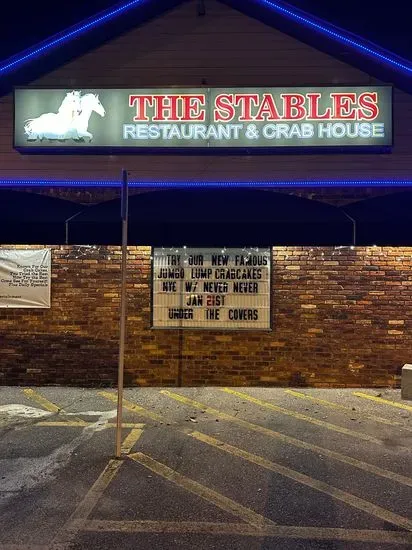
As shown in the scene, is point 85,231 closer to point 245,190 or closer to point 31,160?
point 31,160

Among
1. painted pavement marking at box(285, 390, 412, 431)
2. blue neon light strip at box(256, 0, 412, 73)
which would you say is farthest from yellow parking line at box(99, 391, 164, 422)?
blue neon light strip at box(256, 0, 412, 73)

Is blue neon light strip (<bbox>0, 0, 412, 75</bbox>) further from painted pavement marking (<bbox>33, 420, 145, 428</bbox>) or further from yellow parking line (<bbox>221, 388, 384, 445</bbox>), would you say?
painted pavement marking (<bbox>33, 420, 145, 428</bbox>)

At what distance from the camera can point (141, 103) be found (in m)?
9.41

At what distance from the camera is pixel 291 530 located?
4.18m

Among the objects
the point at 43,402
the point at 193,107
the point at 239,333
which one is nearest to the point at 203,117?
the point at 193,107

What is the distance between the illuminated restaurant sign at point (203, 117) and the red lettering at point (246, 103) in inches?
0.7

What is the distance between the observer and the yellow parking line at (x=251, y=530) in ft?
13.3

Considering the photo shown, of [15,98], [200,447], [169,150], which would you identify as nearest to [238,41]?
[169,150]

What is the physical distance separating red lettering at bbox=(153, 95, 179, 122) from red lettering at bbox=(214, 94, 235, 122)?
718mm

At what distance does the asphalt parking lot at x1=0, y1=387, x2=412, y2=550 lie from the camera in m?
4.12

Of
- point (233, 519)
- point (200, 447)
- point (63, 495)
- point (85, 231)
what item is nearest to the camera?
point (233, 519)

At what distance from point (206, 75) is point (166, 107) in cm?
95

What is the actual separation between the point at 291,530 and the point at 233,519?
1.60 ft

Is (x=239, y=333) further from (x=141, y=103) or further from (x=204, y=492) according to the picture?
(x=141, y=103)
